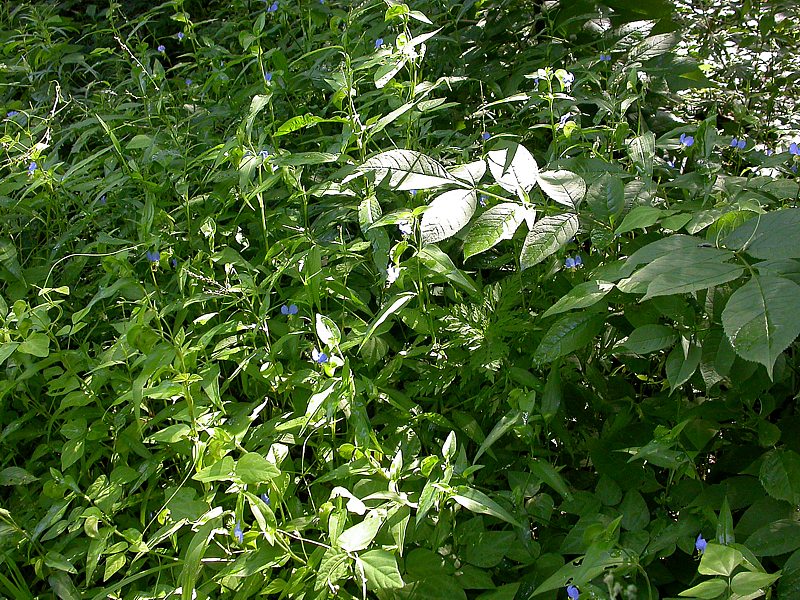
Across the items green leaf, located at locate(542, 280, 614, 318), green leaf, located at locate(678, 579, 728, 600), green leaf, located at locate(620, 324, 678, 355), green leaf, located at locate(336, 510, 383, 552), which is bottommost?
green leaf, located at locate(336, 510, 383, 552)

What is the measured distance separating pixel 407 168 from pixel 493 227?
0.23 meters

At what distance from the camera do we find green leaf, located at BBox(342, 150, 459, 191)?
1.40 m

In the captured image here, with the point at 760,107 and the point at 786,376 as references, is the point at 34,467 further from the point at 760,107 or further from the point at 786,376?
the point at 760,107

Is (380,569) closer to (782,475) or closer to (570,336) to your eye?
(570,336)

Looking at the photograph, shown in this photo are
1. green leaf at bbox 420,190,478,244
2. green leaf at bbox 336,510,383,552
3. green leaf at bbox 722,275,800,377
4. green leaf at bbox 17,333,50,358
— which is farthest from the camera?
green leaf at bbox 17,333,50,358

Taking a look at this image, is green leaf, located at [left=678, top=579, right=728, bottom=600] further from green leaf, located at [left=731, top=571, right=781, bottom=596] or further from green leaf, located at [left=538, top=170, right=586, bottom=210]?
Result: green leaf, located at [left=538, top=170, right=586, bottom=210]

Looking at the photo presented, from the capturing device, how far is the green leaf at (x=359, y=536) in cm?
123

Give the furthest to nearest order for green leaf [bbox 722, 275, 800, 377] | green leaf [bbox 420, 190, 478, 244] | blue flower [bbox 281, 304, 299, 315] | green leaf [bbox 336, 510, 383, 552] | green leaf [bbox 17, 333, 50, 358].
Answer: blue flower [bbox 281, 304, 299, 315] → green leaf [bbox 17, 333, 50, 358] → green leaf [bbox 420, 190, 478, 244] → green leaf [bbox 336, 510, 383, 552] → green leaf [bbox 722, 275, 800, 377]

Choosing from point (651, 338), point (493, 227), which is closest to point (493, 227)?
point (493, 227)

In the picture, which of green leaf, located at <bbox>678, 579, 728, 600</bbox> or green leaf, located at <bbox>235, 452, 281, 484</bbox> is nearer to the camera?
green leaf, located at <bbox>678, 579, 728, 600</bbox>

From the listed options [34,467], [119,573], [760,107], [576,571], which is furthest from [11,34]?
[576,571]

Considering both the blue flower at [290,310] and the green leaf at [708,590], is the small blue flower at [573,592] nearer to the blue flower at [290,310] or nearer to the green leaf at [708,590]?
the green leaf at [708,590]

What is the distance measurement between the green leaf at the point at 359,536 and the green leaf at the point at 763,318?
60cm

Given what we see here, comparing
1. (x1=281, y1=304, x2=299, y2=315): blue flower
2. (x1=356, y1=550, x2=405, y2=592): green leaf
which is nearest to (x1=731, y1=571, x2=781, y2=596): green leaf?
(x1=356, y1=550, x2=405, y2=592): green leaf
